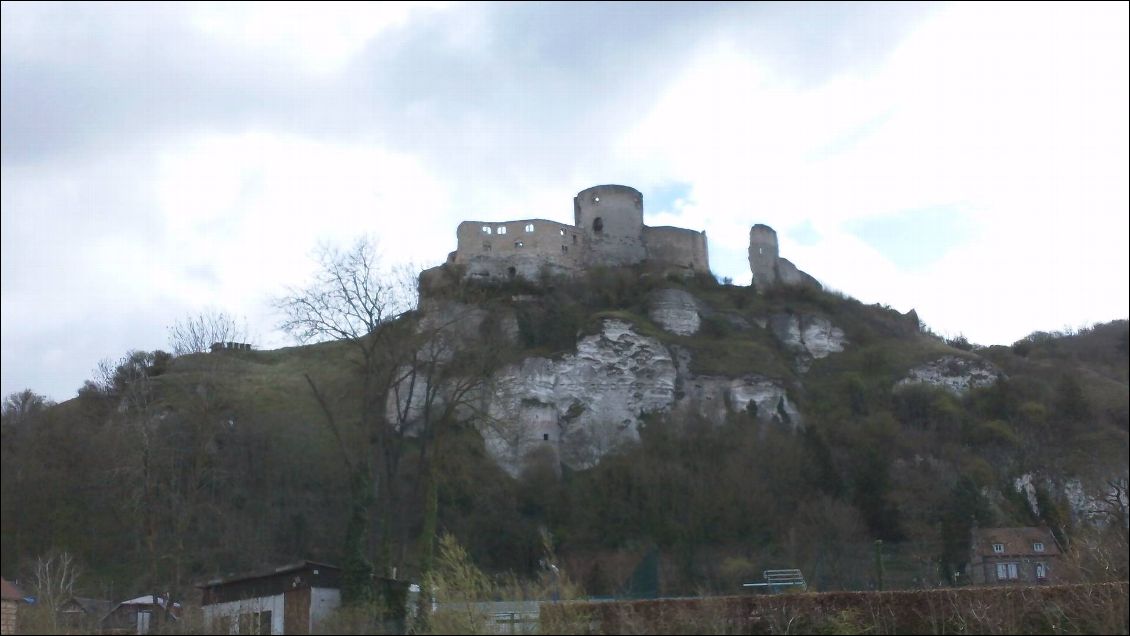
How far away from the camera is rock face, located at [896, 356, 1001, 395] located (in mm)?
41438

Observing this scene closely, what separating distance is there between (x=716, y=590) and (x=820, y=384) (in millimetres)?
26838

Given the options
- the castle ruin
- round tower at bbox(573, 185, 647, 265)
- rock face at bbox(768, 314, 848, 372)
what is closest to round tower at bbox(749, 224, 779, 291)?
the castle ruin

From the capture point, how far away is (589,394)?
63094 millimetres

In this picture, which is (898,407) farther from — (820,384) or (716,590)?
(716,590)

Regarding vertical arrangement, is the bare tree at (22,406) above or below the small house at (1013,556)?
above

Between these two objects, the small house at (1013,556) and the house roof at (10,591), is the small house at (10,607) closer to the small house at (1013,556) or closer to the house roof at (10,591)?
the house roof at (10,591)

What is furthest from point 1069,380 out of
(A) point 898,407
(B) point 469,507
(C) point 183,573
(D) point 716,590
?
(A) point 898,407

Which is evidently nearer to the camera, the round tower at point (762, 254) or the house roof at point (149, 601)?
the house roof at point (149, 601)

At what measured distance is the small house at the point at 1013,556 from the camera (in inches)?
1152

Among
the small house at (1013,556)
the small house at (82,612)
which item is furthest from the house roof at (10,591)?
the small house at (1013,556)

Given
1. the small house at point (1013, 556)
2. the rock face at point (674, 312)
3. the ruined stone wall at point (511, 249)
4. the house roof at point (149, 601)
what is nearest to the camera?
the house roof at point (149, 601)

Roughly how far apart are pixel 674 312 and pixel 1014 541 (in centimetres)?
3718

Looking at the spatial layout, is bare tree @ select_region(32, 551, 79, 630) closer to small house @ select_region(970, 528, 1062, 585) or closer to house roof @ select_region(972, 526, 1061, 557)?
small house @ select_region(970, 528, 1062, 585)

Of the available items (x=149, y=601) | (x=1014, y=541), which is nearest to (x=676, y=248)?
(x=1014, y=541)
